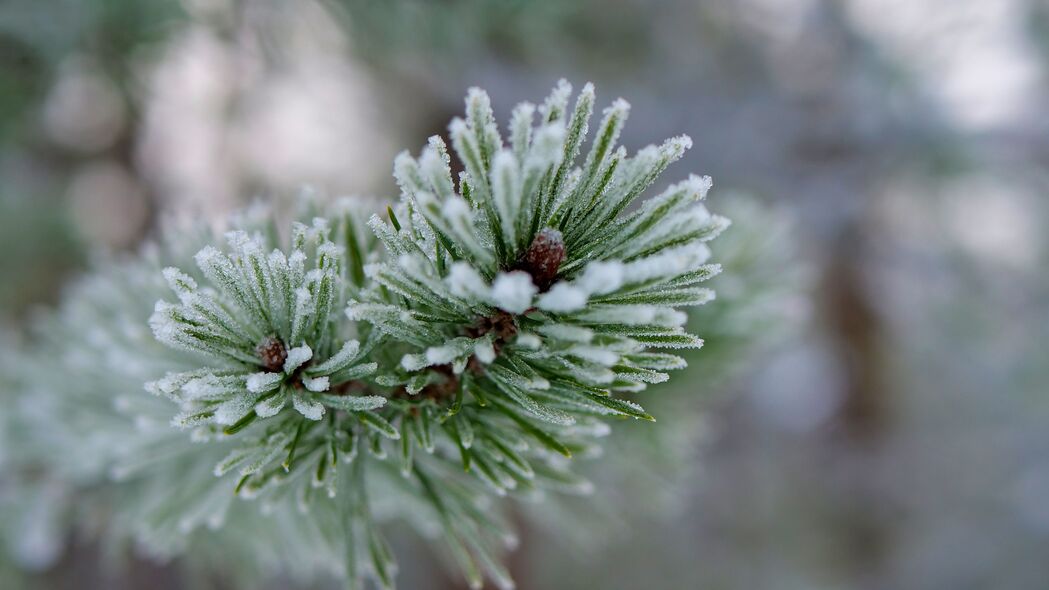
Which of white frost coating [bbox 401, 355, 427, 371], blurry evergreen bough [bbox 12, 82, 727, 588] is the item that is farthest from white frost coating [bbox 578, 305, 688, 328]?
white frost coating [bbox 401, 355, 427, 371]

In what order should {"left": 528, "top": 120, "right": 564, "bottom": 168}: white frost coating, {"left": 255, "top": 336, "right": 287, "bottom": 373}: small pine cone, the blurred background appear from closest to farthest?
{"left": 528, "top": 120, "right": 564, "bottom": 168}: white frost coating
{"left": 255, "top": 336, "right": 287, "bottom": 373}: small pine cone
the blurred background

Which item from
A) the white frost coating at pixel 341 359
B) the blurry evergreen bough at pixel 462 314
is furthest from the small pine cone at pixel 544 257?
the white frost coating at pixel 341 359

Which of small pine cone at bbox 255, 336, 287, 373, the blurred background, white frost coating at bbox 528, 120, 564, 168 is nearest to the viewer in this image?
white frost coating at bbox 528, 120, 564, 168

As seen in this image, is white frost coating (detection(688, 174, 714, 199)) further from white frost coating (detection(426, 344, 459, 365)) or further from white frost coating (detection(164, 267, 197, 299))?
white frost coating (detection(164, 267, 197, 299))

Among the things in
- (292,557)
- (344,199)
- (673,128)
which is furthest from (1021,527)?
(344,199)

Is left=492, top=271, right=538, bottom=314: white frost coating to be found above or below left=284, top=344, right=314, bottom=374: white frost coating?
above

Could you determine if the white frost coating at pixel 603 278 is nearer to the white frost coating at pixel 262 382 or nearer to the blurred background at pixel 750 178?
the white frost coating at pixel 262 382

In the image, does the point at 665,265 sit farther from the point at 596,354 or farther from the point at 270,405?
the point at 270,405

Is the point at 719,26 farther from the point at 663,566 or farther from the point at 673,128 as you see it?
the point at 663,566
